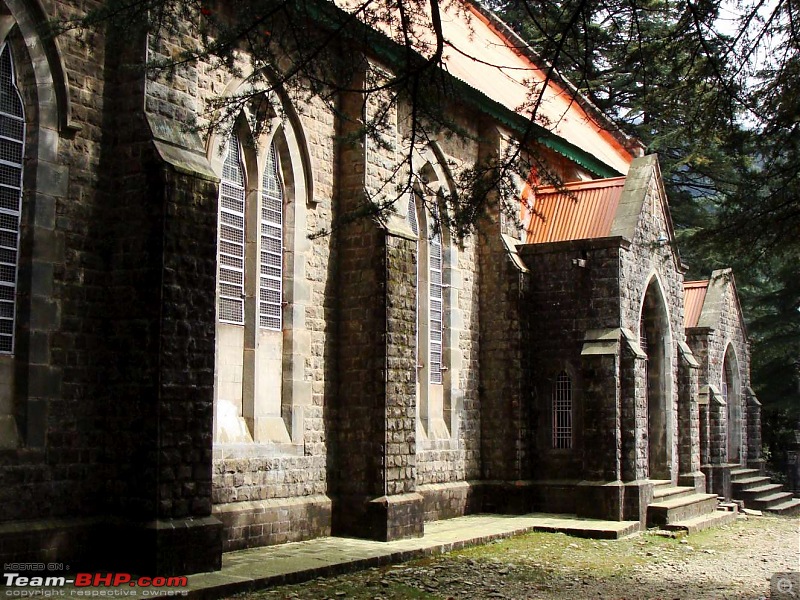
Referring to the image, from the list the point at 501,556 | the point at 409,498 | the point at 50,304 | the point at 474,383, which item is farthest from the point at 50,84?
the point at 474,383

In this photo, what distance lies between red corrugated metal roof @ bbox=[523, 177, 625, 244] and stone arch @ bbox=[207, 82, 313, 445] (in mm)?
6883

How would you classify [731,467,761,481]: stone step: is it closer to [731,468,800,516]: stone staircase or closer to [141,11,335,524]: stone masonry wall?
[731,468,800,516]: stone staircase

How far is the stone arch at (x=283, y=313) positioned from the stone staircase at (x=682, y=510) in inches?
309

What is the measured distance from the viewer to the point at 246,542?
12102mm

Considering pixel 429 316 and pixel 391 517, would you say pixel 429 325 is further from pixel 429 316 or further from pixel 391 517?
pixel 391 517

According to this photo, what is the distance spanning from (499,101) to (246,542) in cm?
1072

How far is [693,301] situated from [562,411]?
10016 millimetres

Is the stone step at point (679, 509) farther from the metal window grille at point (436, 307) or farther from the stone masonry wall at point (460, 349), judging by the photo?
the metal window grille at point (436, 307)

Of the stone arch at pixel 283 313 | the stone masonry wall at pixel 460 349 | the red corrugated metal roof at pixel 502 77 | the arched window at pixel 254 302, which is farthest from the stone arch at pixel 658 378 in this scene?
the arched window at pixel 254 302

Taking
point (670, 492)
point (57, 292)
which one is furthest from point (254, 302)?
point (670, 492)

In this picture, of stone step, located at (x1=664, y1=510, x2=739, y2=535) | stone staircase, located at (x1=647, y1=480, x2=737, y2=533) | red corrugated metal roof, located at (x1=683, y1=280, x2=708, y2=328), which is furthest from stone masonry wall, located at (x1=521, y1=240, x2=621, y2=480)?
red corrugated metal roof, located at (x1=683, y1=280, x2=708, y2=328)

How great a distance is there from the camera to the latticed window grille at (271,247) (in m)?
13.1

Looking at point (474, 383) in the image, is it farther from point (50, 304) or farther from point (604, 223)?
point (50, 304)

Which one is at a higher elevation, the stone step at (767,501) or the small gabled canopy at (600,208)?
the small gabled canopy at (600,208)
